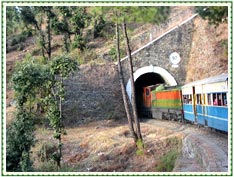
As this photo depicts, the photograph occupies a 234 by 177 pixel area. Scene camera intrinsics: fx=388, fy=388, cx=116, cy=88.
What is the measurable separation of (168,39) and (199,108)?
9116 millimetres

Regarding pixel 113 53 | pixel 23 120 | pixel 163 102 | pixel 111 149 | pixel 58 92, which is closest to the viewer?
pixel 23 120

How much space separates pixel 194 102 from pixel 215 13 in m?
7.07

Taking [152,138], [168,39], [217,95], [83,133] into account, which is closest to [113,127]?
[83,133]

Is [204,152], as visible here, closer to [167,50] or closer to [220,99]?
[220,99]

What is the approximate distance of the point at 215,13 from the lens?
6668 millimetres

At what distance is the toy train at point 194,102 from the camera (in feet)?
32.6

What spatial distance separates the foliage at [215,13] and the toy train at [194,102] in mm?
2627

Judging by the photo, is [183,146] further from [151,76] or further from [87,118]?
[151,76]

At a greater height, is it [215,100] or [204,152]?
[215,100]

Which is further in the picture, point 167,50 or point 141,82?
point 141,82

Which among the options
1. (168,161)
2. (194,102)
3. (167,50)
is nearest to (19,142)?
(168,161)

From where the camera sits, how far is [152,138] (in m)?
12.8

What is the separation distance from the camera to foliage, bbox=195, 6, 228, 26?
6508 millimetres

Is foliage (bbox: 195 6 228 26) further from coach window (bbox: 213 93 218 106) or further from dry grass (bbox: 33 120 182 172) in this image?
dry grass (bbox: 33 120 182 172)
